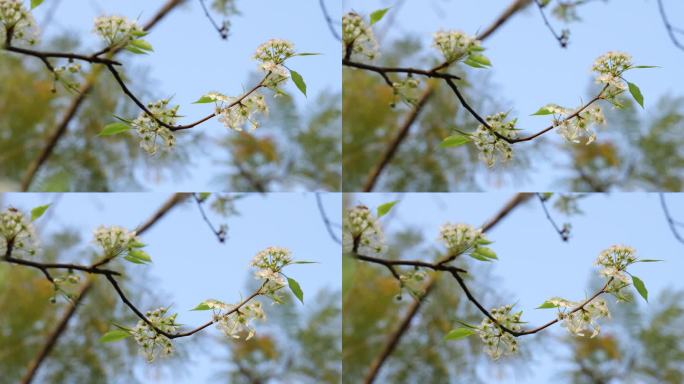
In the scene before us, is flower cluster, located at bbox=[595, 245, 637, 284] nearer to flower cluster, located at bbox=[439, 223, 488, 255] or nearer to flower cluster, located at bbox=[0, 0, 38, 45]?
flower cluster, located at bbox=[439, 223, 488, 255]

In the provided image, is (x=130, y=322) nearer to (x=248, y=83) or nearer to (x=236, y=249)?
(x=236, y=249)

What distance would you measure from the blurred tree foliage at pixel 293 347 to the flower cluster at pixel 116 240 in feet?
0.98

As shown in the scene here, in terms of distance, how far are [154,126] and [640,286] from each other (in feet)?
3.43

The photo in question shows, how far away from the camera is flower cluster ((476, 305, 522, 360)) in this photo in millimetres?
2102

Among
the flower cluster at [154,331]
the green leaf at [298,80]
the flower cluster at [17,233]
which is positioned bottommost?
the flower cluster at [154,331]

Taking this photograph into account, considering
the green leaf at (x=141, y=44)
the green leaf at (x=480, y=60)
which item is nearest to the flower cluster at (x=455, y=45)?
the green leaf at (x=480, y=60)

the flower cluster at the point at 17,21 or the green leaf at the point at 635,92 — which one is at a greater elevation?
the green leaf at the point at 635,92

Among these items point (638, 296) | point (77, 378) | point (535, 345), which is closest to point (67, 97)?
point (77, 378)

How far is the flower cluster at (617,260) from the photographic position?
2061mm

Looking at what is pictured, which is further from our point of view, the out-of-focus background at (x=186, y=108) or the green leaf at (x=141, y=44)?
the out-of-focus background at (x=186, y=108)

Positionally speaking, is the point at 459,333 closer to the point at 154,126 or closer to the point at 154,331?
the point at 154,331

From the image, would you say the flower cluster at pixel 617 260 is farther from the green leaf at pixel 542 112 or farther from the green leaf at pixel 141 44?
the green leaf at pixel 141 44

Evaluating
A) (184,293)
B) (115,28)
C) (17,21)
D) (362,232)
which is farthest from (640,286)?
(17,21)

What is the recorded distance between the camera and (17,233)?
200cm
